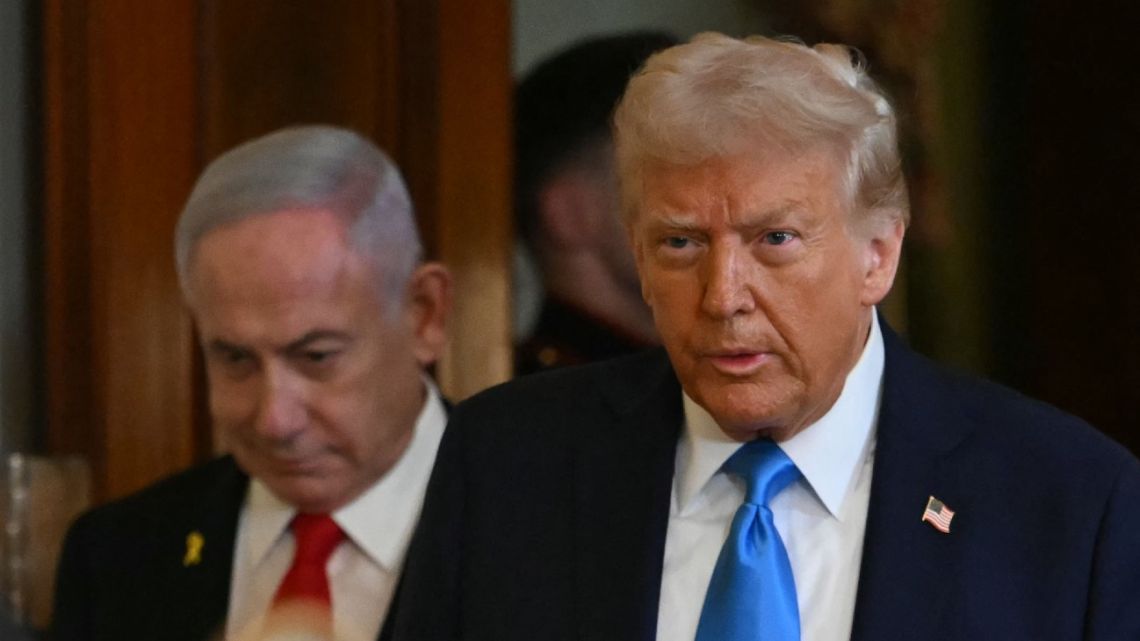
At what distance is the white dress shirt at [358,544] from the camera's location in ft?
8.23

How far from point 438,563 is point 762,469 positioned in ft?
1.23

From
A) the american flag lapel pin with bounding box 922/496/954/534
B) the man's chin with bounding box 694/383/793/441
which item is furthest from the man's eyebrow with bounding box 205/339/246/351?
the american flag lapel pin with bounding box 922/496/954/534

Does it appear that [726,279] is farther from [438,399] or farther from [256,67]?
[256,67]

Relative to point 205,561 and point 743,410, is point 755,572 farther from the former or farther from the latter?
point 205,561

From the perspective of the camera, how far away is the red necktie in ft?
8.16

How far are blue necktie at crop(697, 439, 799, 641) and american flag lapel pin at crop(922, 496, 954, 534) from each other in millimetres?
144

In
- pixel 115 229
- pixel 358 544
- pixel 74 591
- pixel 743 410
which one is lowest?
pixel 74 591

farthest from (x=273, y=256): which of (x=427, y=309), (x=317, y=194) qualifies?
(x=427, y=309)

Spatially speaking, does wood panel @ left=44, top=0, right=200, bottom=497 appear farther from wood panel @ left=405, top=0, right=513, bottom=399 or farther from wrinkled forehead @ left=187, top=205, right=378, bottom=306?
wrinkled forehead @ left=187, top=205, right=378, bottom=306

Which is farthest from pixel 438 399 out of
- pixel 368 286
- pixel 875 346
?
pixel 875 346

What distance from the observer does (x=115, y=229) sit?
124 inches

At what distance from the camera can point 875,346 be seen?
2080mm

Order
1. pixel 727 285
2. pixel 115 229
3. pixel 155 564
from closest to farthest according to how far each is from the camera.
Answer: pixel 727 285 < pixel 155 564 < pixel 115 229

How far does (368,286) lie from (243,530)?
0.39m
